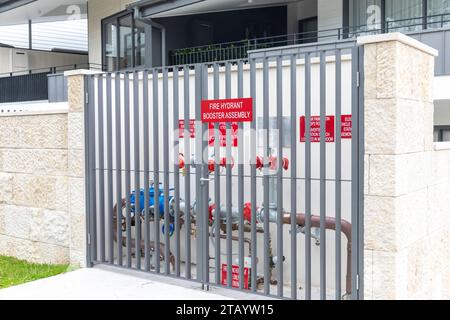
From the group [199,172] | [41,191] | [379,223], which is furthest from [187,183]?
[41,191]

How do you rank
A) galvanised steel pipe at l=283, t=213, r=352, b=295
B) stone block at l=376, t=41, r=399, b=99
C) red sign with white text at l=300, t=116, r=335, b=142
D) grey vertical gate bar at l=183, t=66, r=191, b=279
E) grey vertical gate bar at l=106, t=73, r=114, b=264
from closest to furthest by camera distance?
stone block at l=376, t=41, r=399, b=99
galvanised steel pipe at l=283, t=213, r=352, b=295
red sign with white text at l=300, t=116, r=335, b=142
grey vertical gate bar at l=183, t=66, r=191, b=279
grey vertical gate bar at l=106, t=73, r=114, b=264

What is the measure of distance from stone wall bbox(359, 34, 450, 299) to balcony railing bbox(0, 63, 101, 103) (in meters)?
11.7

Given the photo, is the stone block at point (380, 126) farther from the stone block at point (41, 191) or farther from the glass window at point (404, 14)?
the glass window at point (404, 14)

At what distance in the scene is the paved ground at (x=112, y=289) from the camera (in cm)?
493

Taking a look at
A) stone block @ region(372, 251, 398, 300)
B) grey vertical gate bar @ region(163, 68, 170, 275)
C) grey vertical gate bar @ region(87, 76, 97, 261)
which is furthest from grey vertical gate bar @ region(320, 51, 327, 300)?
grey vertical gate bar @ region(87, 76, 97, 261)

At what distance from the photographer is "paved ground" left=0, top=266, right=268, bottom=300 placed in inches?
194

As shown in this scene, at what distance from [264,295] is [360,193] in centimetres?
134

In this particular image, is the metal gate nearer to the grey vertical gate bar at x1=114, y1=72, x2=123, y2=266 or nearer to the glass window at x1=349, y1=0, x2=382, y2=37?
the grey vertical gate bar at x1=114, y1=72, x2=123, y2=266

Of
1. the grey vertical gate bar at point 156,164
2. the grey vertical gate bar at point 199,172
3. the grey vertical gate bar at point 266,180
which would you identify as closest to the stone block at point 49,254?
the grey vertical gate bar at point 156,164

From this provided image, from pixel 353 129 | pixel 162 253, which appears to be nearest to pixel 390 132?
pixel 353 129

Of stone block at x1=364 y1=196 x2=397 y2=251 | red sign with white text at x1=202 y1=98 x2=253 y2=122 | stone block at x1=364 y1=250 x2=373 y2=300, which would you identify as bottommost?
stone block at x1=364 y1=250 x2=373 y2=300

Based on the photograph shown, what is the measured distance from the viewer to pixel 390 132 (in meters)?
4.00
